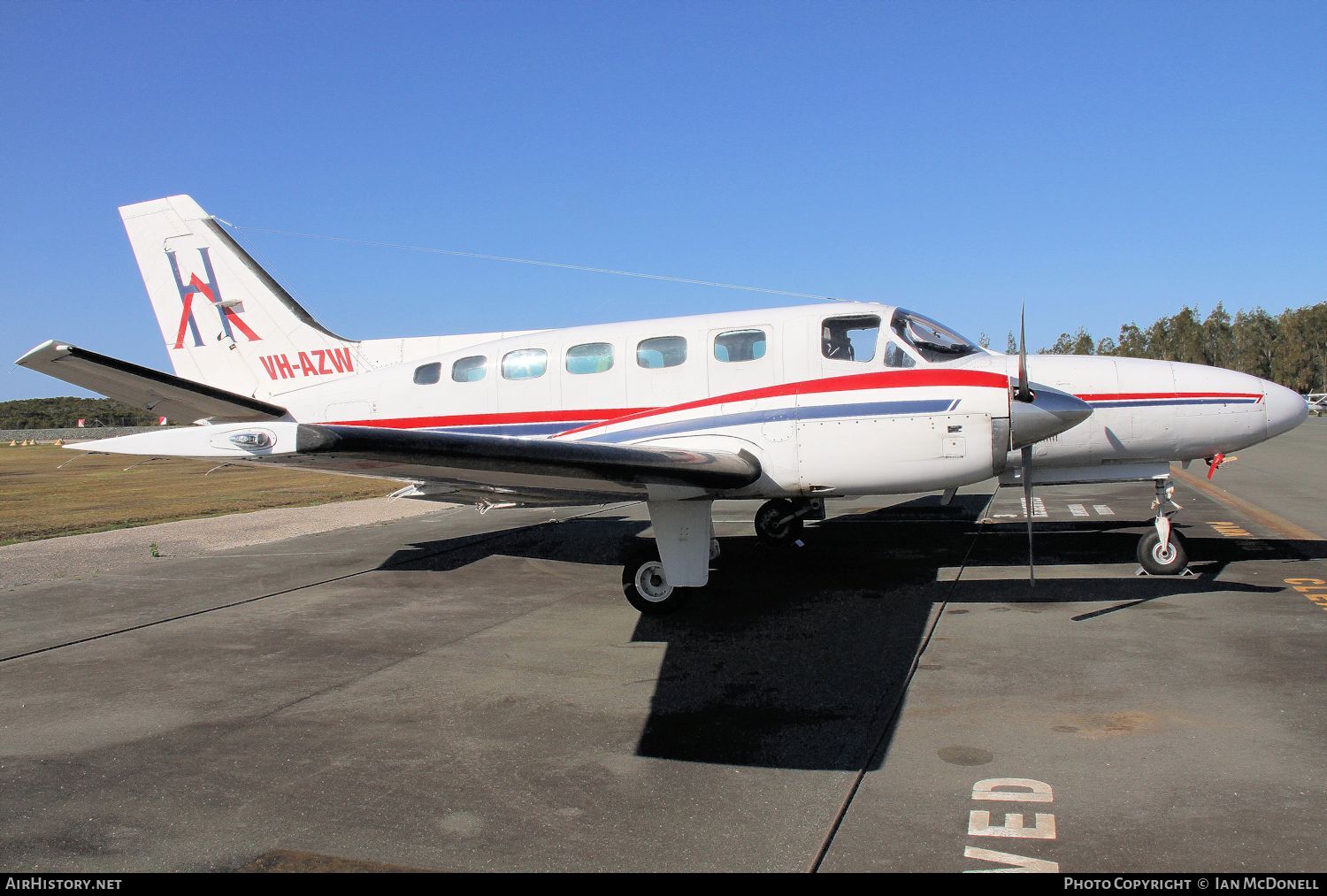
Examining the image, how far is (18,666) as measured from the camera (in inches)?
315

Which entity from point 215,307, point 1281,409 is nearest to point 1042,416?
point 1281,409

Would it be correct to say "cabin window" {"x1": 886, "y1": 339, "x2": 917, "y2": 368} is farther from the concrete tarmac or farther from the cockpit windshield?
the concrete tarmac

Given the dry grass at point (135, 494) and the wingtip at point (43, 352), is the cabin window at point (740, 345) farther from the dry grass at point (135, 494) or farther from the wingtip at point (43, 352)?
the dry grass at point (135, 494)

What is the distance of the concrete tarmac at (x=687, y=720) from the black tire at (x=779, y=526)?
1.46m

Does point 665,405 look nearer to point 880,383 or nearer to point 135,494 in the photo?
point 880,383

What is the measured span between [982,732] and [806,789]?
1.47m

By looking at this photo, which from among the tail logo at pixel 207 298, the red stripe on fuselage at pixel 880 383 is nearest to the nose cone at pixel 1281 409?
the red stripe on fuselage at pixel 880 383

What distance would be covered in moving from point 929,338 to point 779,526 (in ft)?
14.6

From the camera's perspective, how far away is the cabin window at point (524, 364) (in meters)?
11.4

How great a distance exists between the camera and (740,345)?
33.8ft

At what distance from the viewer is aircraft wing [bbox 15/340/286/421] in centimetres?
789

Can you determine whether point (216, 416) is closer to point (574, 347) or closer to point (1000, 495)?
point (574, 347)

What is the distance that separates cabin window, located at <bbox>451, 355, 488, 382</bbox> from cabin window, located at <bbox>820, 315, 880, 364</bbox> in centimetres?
461

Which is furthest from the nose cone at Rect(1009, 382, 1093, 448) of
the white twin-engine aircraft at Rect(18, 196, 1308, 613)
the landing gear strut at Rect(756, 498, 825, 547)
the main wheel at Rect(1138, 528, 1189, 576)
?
the landing gear strut at Rect(756, 498, 825, 547)
